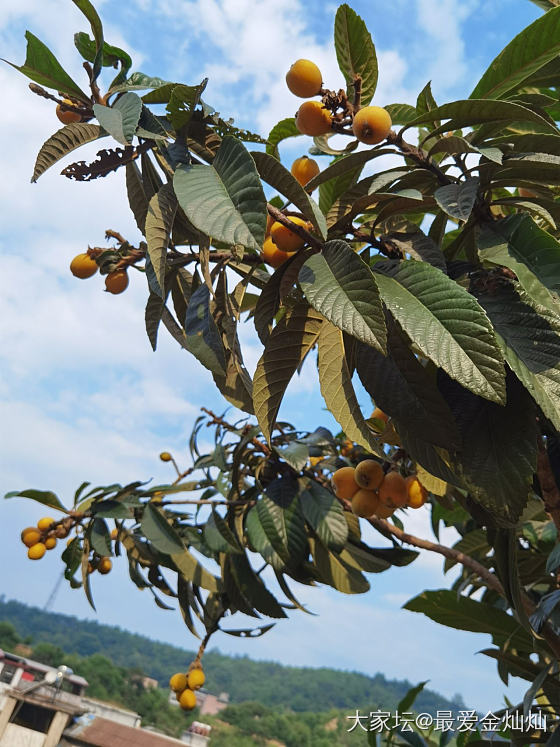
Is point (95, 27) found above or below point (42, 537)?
above

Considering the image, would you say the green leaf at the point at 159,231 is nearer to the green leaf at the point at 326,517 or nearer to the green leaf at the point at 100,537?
the green leaf at the point at 326,517

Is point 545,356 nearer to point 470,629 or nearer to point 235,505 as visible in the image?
point 470,629

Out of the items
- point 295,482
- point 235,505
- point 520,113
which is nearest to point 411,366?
point 520,113

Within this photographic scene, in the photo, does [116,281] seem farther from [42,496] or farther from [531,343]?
[42,496]

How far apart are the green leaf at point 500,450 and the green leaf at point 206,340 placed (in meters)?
0.30

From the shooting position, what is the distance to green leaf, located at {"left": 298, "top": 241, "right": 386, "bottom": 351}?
60cm

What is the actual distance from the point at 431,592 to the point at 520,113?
965 mm

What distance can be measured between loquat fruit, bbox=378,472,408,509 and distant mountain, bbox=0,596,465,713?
1821 inches

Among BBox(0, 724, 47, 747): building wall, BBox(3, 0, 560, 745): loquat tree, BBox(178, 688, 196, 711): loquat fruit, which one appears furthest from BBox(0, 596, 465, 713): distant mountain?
BBox(3, 0, 560, 745): loquat tree

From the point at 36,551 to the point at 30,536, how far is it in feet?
0.22

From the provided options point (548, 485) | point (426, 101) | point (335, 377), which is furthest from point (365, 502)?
point (426, 101)

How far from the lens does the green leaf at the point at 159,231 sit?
2.48 ft

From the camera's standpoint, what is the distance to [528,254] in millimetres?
746

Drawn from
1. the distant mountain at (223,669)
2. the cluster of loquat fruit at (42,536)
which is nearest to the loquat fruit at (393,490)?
the cluster of loquat fruit at (42,536)
